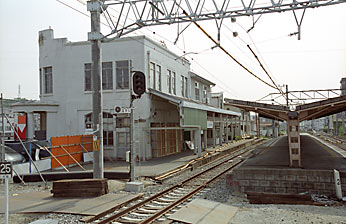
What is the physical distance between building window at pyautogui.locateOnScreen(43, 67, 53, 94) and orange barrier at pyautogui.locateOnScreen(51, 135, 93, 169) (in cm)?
600

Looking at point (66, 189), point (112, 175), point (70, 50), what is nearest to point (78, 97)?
point (70, 50)

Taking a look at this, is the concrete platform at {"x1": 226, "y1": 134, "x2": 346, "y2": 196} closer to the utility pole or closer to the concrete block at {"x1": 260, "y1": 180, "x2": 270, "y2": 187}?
the concrete block at {"x1": 260, "y1": 180, "x2": 270, "y2": 187}

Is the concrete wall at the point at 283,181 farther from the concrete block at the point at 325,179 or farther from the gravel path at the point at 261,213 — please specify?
the gravel path at the point at 261,213

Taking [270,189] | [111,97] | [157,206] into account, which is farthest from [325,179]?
[111,97]

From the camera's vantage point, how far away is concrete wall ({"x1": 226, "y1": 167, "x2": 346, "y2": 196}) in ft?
37.9

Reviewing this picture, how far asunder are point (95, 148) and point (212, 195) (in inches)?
184

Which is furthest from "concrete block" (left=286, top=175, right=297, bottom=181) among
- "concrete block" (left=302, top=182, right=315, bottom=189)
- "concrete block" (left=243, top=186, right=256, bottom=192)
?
"concrete block" (left=243, top=186, right=256, bottom=192)

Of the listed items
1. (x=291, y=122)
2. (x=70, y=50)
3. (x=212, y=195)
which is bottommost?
(x=212, y=195)

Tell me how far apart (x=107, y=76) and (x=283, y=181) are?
14713mm

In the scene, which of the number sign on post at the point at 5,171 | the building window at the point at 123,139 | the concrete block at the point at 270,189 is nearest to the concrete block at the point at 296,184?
the concrete block at the point at 270,189

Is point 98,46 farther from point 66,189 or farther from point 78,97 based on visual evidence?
point 78,97

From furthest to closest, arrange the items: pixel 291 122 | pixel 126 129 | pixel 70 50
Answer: pixel 70 50
pixel 126 129
pixel 291 122

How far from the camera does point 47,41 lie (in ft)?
78.7

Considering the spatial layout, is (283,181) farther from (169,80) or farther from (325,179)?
(169,80)
